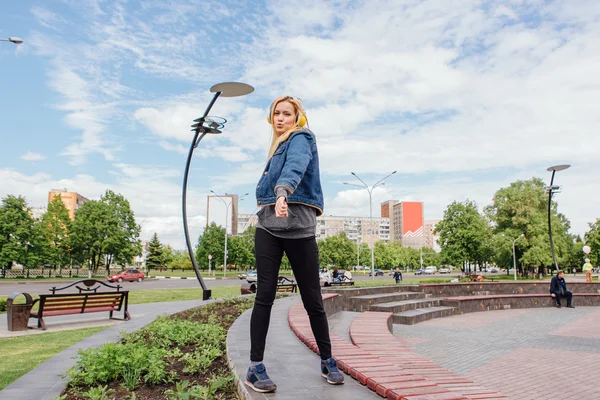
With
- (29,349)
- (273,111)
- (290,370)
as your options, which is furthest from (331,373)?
(29,349)

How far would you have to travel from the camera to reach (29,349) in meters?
6.15

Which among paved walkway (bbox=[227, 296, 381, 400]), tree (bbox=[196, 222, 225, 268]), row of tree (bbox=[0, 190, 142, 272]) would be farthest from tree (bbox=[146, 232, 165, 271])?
paved walkway (bbox=[227, 296, 381, 400])

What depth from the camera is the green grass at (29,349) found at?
4.78 metres

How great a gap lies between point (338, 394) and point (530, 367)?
14.1ft

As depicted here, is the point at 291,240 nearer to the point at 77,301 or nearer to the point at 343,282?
the point at 77,301

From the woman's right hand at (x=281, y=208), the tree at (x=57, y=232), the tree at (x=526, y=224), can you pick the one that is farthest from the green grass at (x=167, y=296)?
the tree at (x=526, y=224)

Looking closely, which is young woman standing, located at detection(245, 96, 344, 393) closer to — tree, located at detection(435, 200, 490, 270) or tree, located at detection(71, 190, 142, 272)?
tree, located at detection(435, 200, 490, 270)

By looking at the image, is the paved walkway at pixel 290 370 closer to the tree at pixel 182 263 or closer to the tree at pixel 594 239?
the tree at pixel 594 239

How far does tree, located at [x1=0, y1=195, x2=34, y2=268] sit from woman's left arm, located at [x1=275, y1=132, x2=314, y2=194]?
156 feet

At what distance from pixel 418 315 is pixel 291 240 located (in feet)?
27.5

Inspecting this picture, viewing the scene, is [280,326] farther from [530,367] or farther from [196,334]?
[530,367]

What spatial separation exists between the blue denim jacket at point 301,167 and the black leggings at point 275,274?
255 mm

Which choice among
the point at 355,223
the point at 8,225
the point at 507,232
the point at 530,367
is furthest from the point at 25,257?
the point at 355,223

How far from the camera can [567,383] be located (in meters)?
5.00
